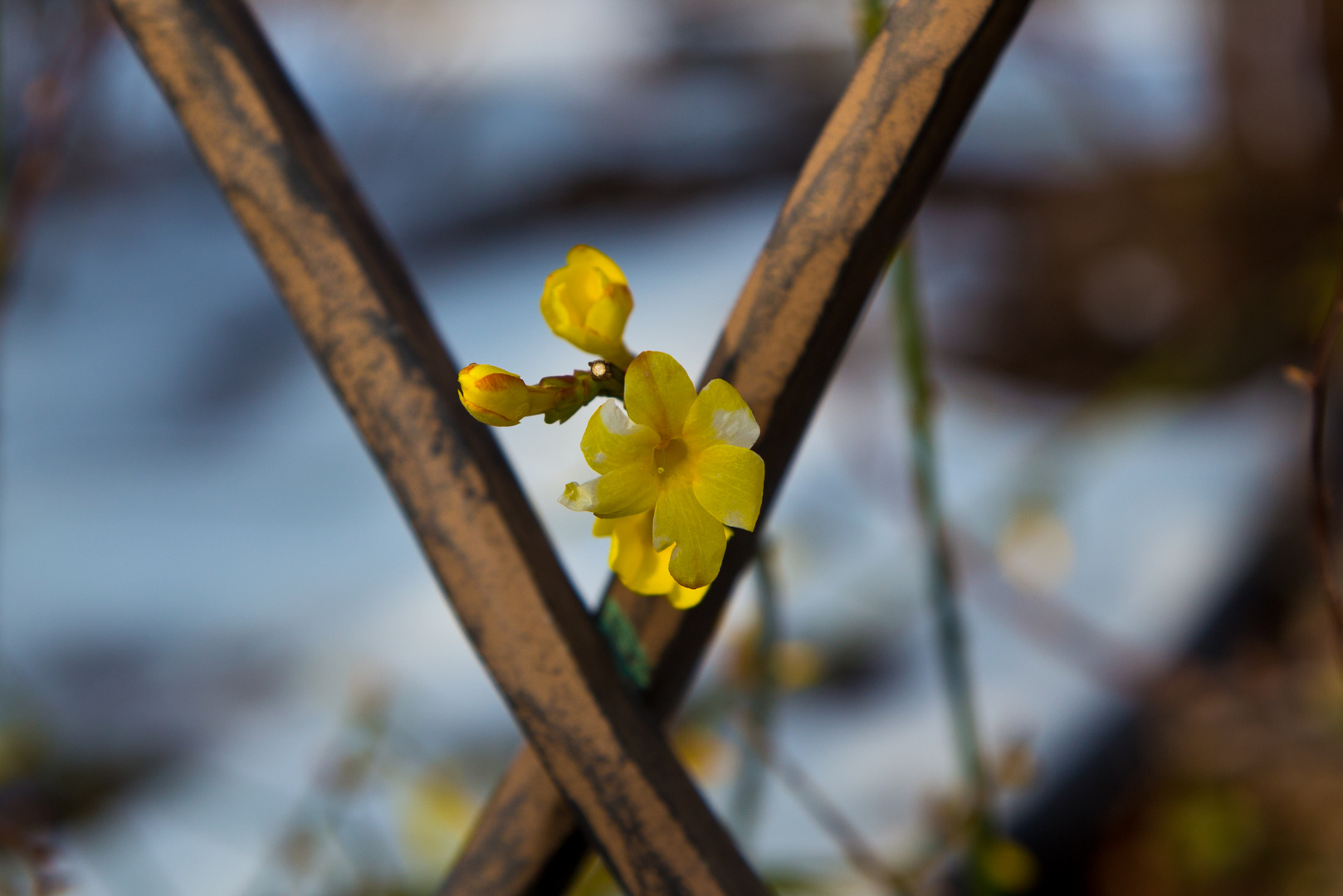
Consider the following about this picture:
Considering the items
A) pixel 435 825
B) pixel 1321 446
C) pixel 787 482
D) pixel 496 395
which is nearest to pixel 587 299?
pixel 496 395

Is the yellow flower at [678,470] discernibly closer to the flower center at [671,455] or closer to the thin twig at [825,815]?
the flower center at [671,455]

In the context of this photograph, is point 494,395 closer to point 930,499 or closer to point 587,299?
point 587,299

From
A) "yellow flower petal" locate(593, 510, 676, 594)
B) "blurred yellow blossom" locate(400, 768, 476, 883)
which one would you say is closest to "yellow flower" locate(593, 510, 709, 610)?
"yellow flower petal" locate(593, 510, 676, 594)

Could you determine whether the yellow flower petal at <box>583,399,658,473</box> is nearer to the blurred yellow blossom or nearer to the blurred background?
the blurred background

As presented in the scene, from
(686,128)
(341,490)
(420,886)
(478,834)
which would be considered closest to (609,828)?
(478,834)

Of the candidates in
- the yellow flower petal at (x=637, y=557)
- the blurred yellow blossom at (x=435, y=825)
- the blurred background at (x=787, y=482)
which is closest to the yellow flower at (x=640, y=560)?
the yellow flower petal at (x=637, y=557)
